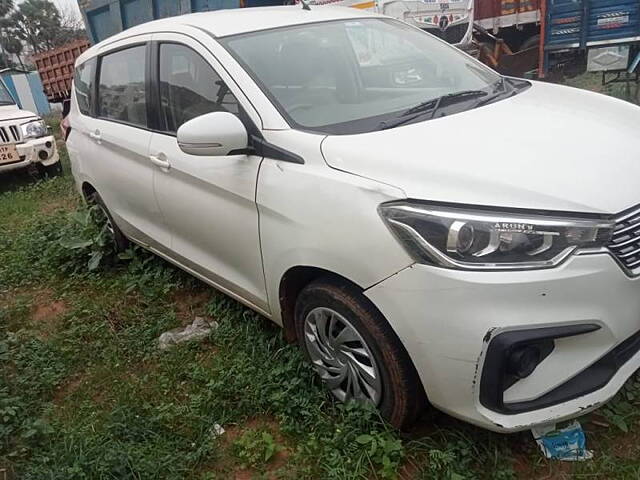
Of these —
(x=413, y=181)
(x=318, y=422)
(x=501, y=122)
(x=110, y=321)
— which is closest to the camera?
(x=413, y=181)

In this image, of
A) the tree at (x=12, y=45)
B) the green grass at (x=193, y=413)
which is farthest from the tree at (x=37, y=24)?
the green grass at (x=193, y=413)

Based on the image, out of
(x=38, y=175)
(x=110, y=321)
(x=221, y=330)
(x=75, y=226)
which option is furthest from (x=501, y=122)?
(x=38, y=175)

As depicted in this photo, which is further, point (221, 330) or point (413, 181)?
point (221, 330)

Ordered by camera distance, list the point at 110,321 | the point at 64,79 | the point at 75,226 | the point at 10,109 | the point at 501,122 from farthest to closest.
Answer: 1. the point at 64,79
2. the point at 10,109
3. the point at 75,226
4. the point at 110,321
5. the point at 501,122

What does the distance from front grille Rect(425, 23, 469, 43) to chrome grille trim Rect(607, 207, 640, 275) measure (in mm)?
7999

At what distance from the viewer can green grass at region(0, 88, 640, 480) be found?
225cm

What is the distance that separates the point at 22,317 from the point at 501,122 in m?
3.41

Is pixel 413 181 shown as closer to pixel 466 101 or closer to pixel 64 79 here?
pixel 466 101

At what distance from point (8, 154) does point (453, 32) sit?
6.92 m

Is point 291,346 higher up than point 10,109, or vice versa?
point 10,109

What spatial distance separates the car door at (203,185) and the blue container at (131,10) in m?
6.48

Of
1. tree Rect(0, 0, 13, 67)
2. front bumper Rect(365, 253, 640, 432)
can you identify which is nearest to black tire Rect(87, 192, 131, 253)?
front bumper Rect(365, 253, 640, 432)

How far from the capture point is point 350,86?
278cm

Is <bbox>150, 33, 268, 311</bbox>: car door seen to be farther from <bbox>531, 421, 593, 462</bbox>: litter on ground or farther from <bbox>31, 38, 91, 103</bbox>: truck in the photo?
<bbox>31, 38, 91, 103</bbox>: truck
